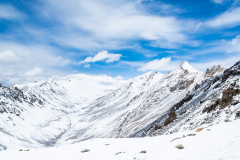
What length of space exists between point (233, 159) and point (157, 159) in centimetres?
561

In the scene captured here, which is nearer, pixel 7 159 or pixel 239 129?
pixel 239 129

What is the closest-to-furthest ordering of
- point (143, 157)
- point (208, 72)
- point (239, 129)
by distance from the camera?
1. point (143, 157)
2. point (239, 129)
3. point (208, 72)

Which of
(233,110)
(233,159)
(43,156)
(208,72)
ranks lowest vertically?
(43,156)

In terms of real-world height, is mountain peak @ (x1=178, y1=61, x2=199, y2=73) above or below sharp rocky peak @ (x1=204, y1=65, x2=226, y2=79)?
above

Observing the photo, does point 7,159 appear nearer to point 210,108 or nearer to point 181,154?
point 181,154

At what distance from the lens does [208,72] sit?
81000 millimetres

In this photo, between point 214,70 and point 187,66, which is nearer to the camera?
point 214,70

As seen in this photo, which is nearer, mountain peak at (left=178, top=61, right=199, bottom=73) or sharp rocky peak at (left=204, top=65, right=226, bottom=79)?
sharp rocky peak at (left=204, top=65, right=226, bottom=79)

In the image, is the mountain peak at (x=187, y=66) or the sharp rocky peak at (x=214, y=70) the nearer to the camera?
the sharp rocky peak at (x=214, y=70)

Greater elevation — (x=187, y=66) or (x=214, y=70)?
(x=187, y=66)

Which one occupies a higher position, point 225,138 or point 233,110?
point 233,110

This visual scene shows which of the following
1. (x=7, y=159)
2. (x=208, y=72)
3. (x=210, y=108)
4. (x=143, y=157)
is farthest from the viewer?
(x=208, y=72)

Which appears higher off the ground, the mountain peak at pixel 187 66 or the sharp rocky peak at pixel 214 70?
the mountain peak at pixel 187 66

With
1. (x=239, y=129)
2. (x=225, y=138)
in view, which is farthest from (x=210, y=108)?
(x=225, y=138)
